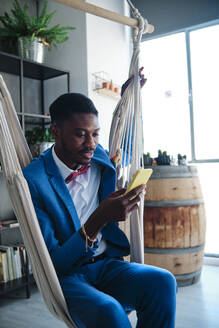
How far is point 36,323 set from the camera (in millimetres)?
1637

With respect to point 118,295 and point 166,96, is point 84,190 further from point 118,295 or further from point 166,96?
point 166,96

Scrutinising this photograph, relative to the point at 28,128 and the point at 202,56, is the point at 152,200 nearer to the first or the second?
the point at 28,128

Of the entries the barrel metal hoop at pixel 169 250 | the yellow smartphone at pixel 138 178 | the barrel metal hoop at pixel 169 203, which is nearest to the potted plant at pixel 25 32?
the barrel metal hoop at pixel 169 203

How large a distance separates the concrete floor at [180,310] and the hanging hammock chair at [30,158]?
2.43 ft

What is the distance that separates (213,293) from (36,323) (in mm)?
Answer: 1118

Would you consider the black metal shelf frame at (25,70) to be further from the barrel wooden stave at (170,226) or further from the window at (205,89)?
the window at (205,89)

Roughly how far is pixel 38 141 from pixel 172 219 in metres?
1.11

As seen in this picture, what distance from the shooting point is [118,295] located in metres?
0.97

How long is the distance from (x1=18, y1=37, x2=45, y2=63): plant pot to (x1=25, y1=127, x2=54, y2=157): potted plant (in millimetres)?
553

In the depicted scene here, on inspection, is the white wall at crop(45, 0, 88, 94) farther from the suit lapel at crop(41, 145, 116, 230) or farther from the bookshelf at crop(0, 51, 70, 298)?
the suit lapel at crop(41, 145, 116, 230)

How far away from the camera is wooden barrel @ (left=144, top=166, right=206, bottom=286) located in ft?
6.45

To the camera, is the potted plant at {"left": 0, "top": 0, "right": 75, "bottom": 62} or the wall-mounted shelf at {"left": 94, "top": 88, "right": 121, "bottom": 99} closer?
the potted plant at {"left": 0, "top": 0, "right": 75, "bottom": 62}

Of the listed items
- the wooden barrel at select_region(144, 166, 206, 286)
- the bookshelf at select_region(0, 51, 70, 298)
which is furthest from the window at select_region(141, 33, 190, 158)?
the wooden barrel at select_region(144, 166, 206, 286)

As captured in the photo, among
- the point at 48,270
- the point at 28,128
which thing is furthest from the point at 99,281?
the point at 28,128
